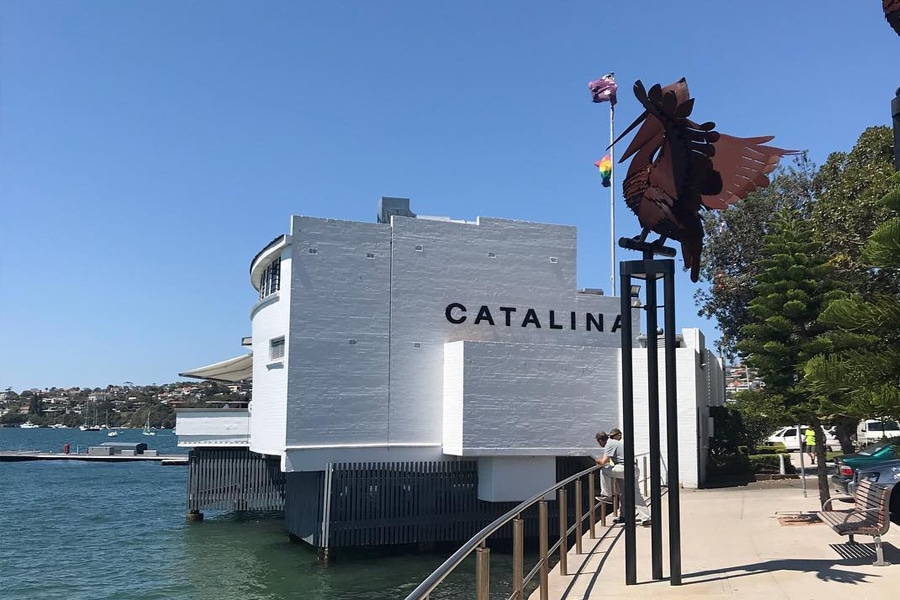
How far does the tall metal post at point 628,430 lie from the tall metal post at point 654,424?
210 mm

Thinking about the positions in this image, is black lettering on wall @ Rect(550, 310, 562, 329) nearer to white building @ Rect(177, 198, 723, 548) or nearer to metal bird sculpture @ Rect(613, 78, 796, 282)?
white building @ Rect(177, 198, 723, 548)

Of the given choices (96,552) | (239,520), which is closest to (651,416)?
(96,552)

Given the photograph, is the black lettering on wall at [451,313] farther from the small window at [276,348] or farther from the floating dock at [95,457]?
the floating dock at [95,457]

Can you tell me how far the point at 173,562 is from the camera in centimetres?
2216

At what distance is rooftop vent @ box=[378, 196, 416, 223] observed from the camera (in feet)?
78.7

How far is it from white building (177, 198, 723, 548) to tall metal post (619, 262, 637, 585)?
12.4 meters

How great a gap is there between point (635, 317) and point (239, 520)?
1681cm

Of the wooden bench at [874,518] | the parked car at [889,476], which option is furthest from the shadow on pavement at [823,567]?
the parked car at [889,476]

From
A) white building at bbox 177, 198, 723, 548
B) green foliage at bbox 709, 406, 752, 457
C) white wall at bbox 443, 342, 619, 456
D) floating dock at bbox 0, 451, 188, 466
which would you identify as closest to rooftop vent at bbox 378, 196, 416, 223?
white building at bbox 177, 198, 723, 548

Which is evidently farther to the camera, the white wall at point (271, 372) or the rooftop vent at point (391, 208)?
the rooftop vent at point (391, 208)

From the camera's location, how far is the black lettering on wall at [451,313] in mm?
22062

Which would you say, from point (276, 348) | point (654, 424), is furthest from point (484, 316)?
point (654, 424)

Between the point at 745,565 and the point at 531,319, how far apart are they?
14.2m

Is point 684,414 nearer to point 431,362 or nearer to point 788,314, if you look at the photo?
point 431,362
